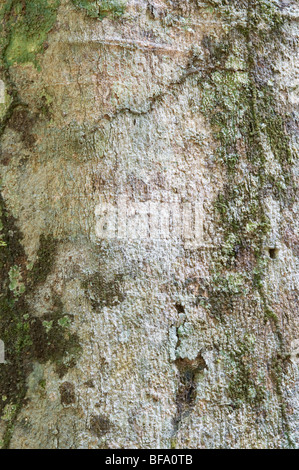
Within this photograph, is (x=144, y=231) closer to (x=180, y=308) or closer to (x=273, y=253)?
(x=180, y=308)

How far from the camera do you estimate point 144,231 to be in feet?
3.40

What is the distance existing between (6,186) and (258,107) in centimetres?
63

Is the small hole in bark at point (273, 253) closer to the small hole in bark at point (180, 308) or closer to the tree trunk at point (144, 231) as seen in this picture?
the tree trunk at point (144, 231)

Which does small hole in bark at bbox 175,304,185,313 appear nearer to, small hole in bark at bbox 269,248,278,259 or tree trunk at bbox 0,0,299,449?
tree trunk at bbox 0,0,299,449

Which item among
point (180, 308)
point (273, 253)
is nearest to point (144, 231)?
point (180, 308)

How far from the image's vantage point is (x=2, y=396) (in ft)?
3.36

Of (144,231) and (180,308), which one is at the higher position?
(144,231)

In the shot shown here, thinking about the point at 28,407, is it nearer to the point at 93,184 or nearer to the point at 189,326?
the point at 189,326

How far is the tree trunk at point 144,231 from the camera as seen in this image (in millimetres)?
991

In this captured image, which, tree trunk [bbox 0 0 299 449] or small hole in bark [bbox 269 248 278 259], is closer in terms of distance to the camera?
tree trunk [bbox 0 0 299 449]

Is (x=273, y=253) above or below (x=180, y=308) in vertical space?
above

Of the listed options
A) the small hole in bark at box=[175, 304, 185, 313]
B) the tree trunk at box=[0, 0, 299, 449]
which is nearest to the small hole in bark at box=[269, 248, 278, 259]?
the tree trunk at box=[0, 0, 299, 449]

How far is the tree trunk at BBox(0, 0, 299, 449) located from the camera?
0.99 meters
